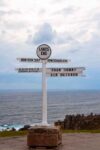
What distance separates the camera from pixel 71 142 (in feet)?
47.2

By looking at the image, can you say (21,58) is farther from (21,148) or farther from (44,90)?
(21,148)

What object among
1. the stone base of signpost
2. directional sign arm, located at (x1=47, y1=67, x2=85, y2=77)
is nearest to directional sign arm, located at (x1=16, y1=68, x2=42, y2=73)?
directional sign arm, located at (x1=47, y1=67, x2=85, y2=77)

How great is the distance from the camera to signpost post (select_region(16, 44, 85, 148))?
43.5 feet

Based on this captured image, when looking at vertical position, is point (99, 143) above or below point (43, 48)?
below

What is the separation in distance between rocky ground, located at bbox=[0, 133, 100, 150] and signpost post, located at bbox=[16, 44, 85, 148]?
300 mm

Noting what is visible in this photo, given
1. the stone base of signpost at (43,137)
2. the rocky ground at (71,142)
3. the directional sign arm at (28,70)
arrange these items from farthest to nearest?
the directional sign arm at (28,70) < the rocky ground at (71,142) < the stone base of signpost at (43,137)

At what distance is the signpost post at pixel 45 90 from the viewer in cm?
1327

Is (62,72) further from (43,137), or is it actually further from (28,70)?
(43,137)

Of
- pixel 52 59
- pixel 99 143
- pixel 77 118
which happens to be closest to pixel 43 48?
pixel 52 59

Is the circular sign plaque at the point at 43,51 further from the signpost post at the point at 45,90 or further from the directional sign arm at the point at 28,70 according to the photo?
the directional sign arm at the point at 28,70

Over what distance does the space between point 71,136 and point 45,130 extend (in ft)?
8.91

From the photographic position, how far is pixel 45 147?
13344mm

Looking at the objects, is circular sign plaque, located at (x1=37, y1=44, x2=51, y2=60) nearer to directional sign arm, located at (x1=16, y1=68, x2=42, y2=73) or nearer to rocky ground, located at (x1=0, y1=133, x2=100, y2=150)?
directional sign arm, located at (x1=16, y1=68, x2=42, y2=73)

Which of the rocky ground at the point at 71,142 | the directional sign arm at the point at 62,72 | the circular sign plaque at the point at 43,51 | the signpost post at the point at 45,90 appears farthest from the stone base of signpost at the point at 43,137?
the circular sign plaque at the point at 43,51
